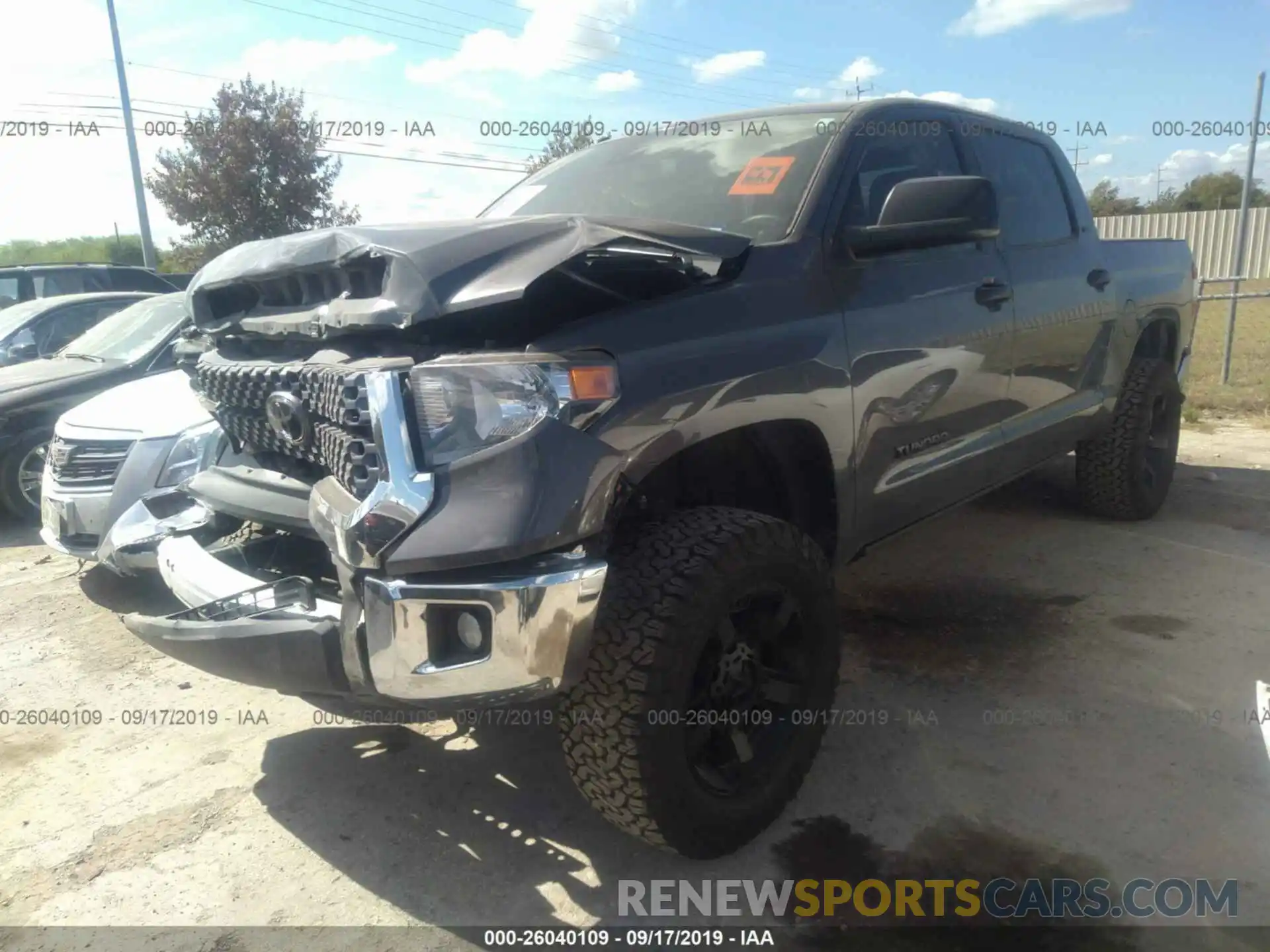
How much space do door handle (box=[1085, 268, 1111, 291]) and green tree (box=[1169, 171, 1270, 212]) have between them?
40060 mm

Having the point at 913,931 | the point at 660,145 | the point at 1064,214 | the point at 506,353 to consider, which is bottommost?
the point at 913,931

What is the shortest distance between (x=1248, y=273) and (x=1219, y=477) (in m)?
27.0

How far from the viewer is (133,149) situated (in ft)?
60.0

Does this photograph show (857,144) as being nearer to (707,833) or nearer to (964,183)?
(964,183)

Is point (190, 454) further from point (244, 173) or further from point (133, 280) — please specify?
point (244, 173)

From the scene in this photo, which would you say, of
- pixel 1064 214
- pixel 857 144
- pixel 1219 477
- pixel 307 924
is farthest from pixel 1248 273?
pixel 307 924

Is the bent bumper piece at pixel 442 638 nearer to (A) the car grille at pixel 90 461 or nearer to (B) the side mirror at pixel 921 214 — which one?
(B) the side mirror at pixel 921 214

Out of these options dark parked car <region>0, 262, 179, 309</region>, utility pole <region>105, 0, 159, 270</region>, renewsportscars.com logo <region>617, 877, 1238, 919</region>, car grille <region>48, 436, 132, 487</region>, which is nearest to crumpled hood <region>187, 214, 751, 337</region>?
renewsportscars.com logo <region>617, 877, 1238, 919</region>

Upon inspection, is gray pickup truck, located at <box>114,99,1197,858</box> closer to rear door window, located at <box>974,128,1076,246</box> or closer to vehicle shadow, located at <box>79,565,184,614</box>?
rear door window, located at <box>974,128,1076,246</box>

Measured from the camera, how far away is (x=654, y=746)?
6.88ft

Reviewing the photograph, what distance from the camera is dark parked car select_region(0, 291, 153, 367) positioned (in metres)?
7.04

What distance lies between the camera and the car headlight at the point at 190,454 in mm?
3682

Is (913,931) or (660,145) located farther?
(660,145)

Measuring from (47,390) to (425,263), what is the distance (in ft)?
16.4
